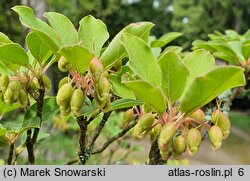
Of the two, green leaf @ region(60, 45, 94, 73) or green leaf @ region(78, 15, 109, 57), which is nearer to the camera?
green leaf @ region(60, 45, 94, 73)

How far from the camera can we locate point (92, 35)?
802 mm

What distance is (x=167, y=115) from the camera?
765mm

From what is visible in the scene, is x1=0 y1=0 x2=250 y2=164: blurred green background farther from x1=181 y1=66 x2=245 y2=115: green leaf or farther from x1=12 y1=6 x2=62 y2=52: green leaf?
x1=181 y1=66 x2=245 y2=115: green leaf

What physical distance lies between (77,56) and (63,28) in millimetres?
115

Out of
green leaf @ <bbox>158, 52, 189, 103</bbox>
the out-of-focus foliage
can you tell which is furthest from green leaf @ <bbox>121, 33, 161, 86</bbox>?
the out-of-focus foliage

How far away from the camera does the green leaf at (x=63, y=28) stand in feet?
2.59

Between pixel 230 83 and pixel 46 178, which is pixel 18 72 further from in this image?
pixel 230 83

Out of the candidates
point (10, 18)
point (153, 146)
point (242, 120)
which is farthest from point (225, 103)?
point (242, 120)

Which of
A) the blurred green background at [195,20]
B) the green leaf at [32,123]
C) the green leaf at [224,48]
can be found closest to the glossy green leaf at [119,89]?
the green leaf at [32,123]

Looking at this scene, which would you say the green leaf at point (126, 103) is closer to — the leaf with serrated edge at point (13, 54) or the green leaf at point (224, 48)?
the leaf with serrated edge at point (13, 54)

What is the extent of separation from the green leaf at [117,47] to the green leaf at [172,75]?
90 mm

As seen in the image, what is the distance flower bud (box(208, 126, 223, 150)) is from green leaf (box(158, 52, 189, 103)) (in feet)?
0.27

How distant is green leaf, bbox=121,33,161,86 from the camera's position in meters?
0.72

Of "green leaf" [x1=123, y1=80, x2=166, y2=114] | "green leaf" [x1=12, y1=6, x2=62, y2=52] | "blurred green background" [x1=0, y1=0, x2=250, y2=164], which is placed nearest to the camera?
"green leaf" [x1=123, y1=80, x2=166, y2=114]
